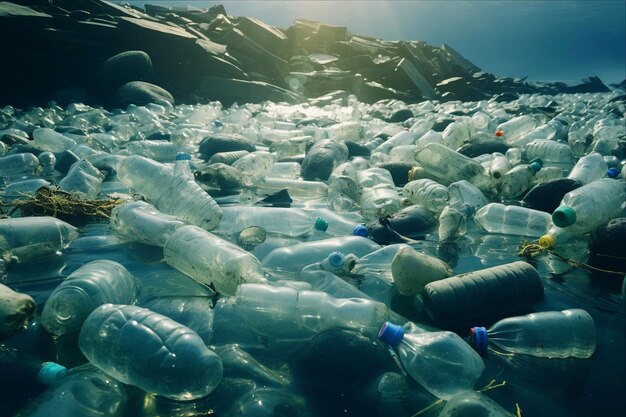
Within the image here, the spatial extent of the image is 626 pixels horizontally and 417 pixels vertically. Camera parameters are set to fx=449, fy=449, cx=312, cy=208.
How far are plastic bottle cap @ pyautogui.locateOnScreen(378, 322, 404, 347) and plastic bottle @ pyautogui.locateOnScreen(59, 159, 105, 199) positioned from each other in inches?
98.6

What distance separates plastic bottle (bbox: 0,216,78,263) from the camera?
2.27 metres

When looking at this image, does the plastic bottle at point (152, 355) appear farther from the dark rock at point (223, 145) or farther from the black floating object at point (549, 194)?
the dark rock at point (223, 145)

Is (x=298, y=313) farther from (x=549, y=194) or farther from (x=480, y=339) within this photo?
(x=549, y=194)

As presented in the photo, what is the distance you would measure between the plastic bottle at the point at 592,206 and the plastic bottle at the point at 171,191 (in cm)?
200

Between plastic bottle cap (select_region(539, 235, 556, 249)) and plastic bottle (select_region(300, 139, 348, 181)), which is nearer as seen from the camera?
plastic bottle cap (select_region(539, 235, 556, 249))

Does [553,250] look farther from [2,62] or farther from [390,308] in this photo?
[2,62]

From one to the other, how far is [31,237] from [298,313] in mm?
1585

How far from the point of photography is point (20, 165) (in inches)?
167

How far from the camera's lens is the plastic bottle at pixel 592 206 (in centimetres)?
262

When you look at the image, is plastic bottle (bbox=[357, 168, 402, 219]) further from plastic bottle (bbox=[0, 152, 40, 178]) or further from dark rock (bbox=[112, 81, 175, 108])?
dark rock (bbox=[112, 81, 175, 108])

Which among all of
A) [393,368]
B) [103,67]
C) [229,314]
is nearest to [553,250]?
[393,368]

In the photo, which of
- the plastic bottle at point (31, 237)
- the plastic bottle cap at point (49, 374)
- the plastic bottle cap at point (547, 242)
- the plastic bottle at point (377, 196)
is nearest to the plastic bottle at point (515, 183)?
the plastic bottle at point (377, 196)

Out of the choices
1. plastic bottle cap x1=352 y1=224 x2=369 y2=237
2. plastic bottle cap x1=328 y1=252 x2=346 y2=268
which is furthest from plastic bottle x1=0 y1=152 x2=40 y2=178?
plastic bottle cap x1=328 y1=252 x2=346 y2=268

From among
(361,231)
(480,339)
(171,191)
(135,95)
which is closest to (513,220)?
(361,231)
